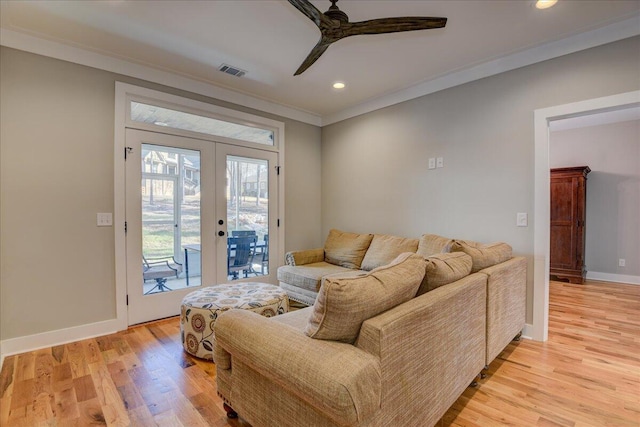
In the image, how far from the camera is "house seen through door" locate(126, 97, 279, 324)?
3135mm

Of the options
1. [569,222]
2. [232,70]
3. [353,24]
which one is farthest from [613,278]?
[232,70]

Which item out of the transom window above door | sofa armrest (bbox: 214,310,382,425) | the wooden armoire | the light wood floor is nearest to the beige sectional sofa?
sofa armrest (bbox: 214,310,382,425)

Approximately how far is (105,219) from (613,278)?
7331 millimetres

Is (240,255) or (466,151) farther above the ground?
(466,151)

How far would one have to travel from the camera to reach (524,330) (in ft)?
9.39

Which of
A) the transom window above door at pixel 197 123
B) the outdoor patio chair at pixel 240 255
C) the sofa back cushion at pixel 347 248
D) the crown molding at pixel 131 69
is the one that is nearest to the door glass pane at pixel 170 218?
the transom window above door at pixel 197 123

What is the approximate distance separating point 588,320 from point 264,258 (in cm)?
387

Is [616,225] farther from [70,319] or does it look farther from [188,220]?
[70,319]

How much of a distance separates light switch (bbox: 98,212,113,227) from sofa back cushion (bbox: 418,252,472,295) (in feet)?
9.72

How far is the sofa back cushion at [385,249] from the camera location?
11.4 ft

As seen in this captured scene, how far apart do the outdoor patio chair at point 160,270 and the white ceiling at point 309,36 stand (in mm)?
2091

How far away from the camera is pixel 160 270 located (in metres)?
3.30

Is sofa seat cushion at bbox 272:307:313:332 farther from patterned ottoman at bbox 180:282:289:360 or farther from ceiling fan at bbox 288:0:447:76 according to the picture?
ceiling fan at bbox 288:0:447:76

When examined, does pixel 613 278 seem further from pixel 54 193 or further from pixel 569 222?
pixel 54 193
